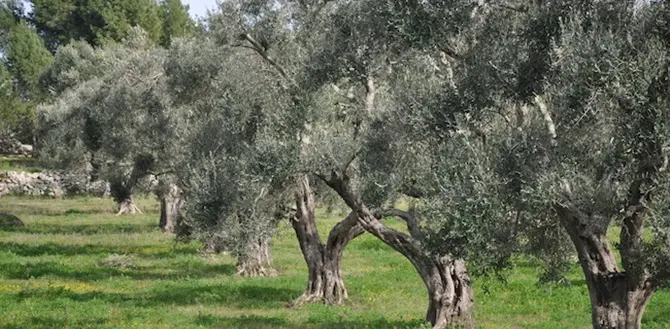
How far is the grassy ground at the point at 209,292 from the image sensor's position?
73.7ft

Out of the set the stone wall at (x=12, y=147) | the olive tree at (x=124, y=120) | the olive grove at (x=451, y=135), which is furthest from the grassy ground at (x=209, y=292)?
the stone wall at (x=12, y=147)

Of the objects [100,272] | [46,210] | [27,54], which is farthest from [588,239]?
[27,54]

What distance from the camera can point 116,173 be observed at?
45.8 m

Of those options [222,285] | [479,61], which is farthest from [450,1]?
[222,285]

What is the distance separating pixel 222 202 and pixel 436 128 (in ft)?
29.1

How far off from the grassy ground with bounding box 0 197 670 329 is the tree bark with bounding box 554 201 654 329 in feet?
5.94

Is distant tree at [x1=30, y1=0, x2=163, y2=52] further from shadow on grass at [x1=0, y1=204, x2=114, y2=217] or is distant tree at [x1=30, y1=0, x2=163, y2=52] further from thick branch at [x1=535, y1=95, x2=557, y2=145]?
thick branch at [x1=535, y1=95, x2=557, y2=145]

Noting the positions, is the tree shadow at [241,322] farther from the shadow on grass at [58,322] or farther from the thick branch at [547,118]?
the thick branch at [547,118]

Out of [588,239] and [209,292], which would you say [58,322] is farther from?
[588,239]

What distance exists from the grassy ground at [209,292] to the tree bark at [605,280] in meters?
1.81

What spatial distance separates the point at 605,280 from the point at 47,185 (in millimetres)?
66580

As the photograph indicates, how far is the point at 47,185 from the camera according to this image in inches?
2938

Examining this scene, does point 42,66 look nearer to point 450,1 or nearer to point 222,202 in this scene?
point 222,202

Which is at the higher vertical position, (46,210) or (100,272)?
(46,210)
